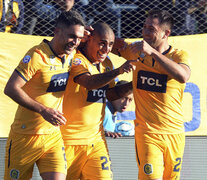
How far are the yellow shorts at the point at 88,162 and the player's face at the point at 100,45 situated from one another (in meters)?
0.85

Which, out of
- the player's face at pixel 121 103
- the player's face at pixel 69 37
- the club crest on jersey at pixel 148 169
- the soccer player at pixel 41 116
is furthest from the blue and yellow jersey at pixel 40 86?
the player's face at pixel 121 103

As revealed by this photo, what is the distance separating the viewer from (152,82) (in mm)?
3898

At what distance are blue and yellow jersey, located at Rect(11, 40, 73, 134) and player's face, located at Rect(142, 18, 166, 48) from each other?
0.94m

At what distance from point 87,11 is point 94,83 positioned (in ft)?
11.1

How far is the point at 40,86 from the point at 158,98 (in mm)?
1142

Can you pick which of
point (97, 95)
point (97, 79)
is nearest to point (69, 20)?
point (97, 79)

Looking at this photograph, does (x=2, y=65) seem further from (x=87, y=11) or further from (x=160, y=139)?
(x=160, y=139)

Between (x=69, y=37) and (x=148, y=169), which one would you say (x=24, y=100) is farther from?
(x=148, y=169)

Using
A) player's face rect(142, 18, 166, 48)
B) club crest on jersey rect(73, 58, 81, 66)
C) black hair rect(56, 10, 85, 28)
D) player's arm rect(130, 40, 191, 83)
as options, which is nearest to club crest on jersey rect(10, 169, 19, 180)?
club crest on jersey rect(73, 58, 81, 66)

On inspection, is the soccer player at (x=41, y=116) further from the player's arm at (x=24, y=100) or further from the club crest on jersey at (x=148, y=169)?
the club crest on jersey at (x=148, y=169)

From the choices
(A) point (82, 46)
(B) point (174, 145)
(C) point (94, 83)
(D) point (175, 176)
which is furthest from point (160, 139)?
(A) point (82, 46)

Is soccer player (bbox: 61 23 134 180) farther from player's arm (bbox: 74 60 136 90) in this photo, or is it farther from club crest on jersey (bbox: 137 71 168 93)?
club crest on jersey (bbox: 137 71 168 93)

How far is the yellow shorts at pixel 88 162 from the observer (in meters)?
3.77

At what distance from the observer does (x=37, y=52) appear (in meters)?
3.51
